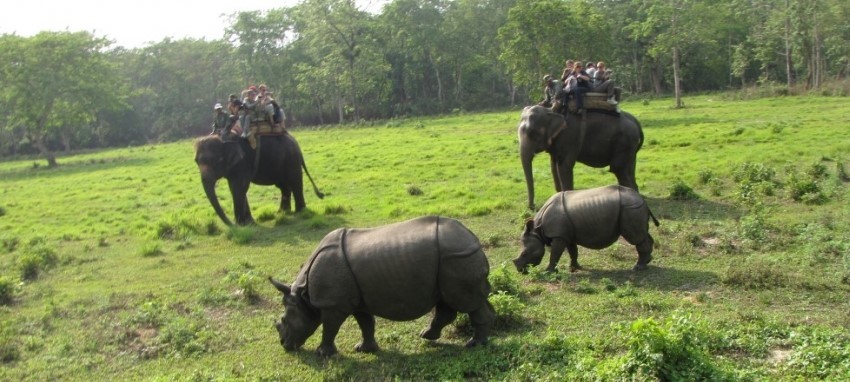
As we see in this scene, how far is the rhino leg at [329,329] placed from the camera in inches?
296

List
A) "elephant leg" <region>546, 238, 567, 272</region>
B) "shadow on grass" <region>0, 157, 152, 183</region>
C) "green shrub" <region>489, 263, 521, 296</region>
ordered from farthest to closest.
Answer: "shadow on grass" <region>0, 157, 152, 183</region>, "elephant leg" <region>546, 238, 567, 272</region>, "green shrub" <region>489, 263, 521, 296</region>

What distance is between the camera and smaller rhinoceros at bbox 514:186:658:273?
1019 cm

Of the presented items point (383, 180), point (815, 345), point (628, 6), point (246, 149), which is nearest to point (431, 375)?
point (815, 345)

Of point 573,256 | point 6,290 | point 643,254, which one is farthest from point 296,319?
point 6,290

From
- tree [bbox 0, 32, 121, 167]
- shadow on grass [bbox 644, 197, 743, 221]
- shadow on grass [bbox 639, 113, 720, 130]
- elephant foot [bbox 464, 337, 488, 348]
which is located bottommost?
shadow on grass [bbox 644, 197, 743, 221]

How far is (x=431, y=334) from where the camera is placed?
7.93 m

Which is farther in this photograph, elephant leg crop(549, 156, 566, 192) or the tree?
the tree

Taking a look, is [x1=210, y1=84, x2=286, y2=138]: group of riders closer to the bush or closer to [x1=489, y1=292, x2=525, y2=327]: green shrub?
the bush

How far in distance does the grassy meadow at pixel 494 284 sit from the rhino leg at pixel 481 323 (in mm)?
184

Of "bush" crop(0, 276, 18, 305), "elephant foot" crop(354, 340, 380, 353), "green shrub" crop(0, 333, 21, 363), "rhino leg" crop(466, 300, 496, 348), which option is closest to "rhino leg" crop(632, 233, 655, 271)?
"rhino leg" crop(466, 300, 496, 348)

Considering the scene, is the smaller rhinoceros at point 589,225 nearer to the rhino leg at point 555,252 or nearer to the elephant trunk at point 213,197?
the rhino leg at point 555,252

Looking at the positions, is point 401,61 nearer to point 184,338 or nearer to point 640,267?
point 640,267

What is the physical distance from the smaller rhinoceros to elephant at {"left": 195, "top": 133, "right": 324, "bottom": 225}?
8149 millimetres

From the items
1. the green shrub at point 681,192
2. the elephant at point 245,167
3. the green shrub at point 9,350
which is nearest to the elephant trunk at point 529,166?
the green shrub at point 681,192
